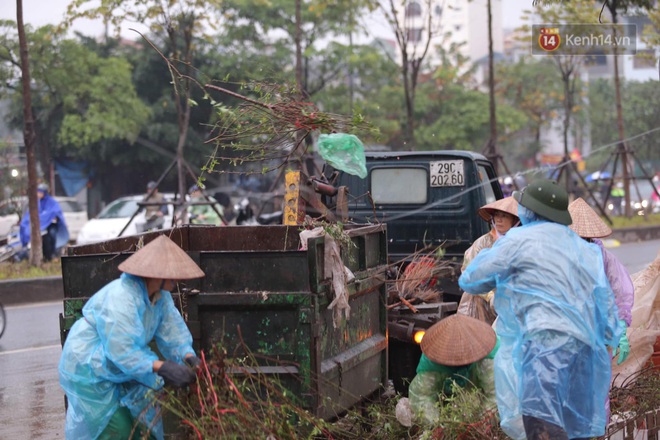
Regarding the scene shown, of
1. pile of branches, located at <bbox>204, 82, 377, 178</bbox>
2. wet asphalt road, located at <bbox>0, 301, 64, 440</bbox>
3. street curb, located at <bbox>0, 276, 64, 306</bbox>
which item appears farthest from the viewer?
street curb, located at <bbox>0, 276, 64, 306</bbox>

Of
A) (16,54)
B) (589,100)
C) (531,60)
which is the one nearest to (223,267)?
(16,54)

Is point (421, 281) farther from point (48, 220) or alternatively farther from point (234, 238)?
point (48, 220)

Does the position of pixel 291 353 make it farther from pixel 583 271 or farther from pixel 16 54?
pixel 16 54

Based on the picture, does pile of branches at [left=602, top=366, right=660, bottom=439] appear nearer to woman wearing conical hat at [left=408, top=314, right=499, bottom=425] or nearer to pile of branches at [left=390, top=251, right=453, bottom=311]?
woman wearing conical hat at [left=408, top=314, right=499, bottom=425]

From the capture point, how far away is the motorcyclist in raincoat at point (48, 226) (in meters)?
16.1

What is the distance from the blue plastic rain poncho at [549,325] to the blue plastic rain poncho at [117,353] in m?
1.53

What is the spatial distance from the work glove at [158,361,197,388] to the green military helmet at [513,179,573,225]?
1.83m

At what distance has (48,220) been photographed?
1605cm

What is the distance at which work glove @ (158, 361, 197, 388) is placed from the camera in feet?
13.3

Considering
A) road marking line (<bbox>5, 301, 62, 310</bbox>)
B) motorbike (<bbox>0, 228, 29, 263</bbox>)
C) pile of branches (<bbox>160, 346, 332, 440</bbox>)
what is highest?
pile of branches (<bbox>160, 346, 332, 440</bbox>)

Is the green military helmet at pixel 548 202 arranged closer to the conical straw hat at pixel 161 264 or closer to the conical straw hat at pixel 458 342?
the conical straw hat at pixel 458 342

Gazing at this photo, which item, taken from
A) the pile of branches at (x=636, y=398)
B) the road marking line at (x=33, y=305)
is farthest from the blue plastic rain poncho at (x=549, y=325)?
the road marking line at (x=33, y=305)

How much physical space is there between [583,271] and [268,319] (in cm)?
166

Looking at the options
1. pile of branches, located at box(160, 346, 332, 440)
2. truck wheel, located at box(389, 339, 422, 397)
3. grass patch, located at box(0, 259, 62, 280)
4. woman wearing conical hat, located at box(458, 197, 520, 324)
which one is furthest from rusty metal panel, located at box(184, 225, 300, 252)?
grass patch, located at box(0, 259, 62, 280)
